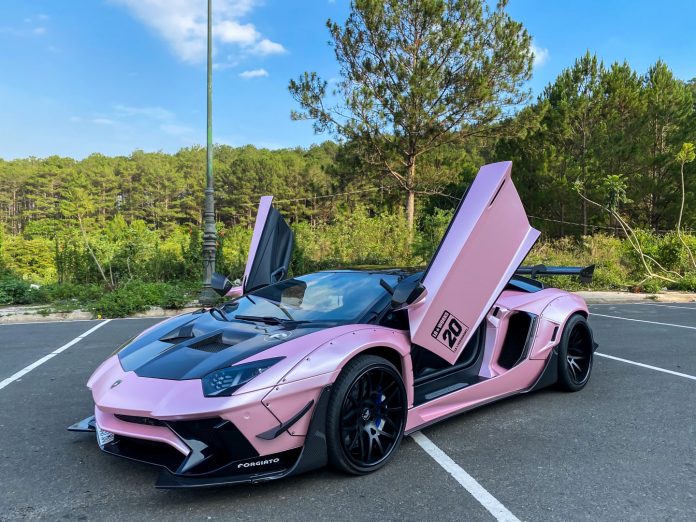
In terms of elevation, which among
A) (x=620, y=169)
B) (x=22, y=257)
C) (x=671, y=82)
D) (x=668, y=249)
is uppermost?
(x=671, y=82)

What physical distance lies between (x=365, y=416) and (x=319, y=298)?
3.44 feet

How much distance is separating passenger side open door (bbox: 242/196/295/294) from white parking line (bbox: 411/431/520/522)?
6.67ft

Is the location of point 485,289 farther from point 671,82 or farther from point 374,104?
point 671,82

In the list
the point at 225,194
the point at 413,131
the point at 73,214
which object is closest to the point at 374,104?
the point at 413,131

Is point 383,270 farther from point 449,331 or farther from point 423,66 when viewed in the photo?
point 423,66

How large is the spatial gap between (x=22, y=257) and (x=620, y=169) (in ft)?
149

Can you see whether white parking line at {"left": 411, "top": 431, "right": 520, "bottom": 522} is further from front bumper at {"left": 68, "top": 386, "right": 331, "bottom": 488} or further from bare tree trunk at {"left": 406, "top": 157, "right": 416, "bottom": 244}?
bare tree trunk at {"left": 406, "top": 157, "right": 416, "bottom": 244}

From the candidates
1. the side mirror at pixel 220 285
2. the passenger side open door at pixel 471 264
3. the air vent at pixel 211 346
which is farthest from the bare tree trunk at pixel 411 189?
the air vent at pixel 211 346

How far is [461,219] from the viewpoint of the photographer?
10.8ft

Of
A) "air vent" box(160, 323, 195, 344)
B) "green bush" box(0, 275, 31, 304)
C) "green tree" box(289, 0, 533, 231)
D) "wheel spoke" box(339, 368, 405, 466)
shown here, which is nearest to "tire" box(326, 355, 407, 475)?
"wheel spoke" box(339, 368, 405, 466)

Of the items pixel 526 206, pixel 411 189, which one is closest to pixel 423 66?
pixel 411 189

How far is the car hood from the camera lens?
2.65m

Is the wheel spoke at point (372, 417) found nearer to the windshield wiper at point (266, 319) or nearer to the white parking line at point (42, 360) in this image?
the windshield wiper at point (266, 319)

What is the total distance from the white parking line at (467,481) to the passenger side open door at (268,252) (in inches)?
80.1
